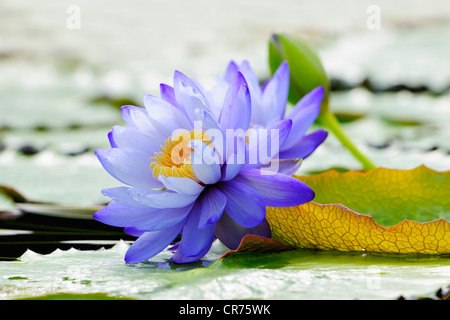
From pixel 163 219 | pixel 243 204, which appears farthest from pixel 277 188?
pixel 163 219

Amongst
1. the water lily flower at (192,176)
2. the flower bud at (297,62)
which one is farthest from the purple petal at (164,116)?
Result: the flower bud at (297,62)

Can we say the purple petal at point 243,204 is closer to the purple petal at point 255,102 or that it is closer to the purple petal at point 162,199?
the purple petal at point 162,199

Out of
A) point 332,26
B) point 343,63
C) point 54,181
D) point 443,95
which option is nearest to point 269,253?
point 54,181

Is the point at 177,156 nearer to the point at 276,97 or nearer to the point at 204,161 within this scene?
the point at 204,161

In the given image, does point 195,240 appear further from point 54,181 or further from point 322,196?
point 54,181

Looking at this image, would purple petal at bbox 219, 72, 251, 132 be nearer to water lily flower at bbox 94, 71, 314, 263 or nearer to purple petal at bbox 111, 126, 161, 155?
water lily flower at bbox 94, 71, 314, 263
